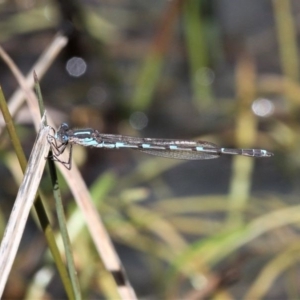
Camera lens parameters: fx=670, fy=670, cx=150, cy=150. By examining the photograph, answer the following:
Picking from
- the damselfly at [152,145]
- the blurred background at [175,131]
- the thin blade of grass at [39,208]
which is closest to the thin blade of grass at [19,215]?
the thin blade of grass at [39,208]

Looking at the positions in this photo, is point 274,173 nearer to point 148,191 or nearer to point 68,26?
point 148,191

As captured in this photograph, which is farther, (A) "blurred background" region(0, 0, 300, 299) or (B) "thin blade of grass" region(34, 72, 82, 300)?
(A) "blurred background" region(0, 0, 300, 299)

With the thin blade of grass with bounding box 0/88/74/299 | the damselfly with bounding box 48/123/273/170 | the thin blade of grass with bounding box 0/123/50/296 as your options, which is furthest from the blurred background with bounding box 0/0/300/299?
the thin blade of grass with bounding box 0/123/50/296

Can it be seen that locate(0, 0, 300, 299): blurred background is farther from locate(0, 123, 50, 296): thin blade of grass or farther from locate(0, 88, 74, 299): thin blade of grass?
locate(0, 123, 50, 296): thin blade of grass

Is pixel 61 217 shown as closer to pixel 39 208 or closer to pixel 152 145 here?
pixel 39 208

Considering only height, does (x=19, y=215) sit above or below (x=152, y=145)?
below

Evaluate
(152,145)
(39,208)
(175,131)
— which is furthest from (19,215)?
(175,131)
